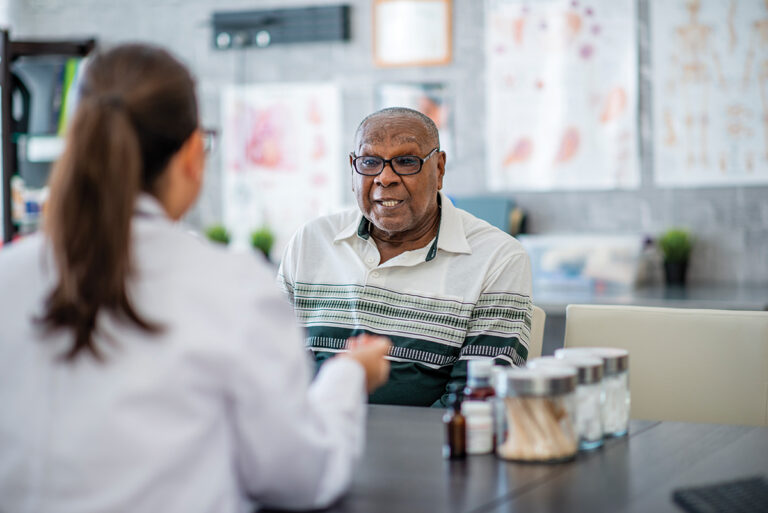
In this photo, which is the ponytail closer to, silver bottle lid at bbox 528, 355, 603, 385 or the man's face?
silver bottle lid at bbox 528, 355, 603, 385

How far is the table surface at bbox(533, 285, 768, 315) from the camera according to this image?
2994mm

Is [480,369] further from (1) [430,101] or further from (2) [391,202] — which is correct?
(1) [430,101]

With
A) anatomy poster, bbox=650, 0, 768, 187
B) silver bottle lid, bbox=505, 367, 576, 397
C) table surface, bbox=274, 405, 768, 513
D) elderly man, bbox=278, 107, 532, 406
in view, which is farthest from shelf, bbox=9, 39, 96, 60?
silver bottle lid, bbox=505, 367, 576, 397

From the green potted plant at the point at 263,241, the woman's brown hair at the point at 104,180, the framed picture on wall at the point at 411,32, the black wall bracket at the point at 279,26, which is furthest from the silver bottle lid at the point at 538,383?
the black wall bracket at the point at 279,26

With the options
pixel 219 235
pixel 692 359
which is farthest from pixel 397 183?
pixel 219 235

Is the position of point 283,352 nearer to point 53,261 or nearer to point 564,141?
point 53,261

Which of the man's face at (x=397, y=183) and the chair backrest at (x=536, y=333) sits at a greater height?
the man's face at (x=397, y=183)

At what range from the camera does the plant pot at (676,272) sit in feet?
11.8

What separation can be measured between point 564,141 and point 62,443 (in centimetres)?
324

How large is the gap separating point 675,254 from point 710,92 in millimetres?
660

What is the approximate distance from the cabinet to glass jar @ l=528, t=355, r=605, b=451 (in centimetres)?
253

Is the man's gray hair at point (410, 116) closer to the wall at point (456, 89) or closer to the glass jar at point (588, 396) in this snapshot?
the glass jar at point (588, 396)

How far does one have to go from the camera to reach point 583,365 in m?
1.25

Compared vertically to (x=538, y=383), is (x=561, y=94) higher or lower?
higher
